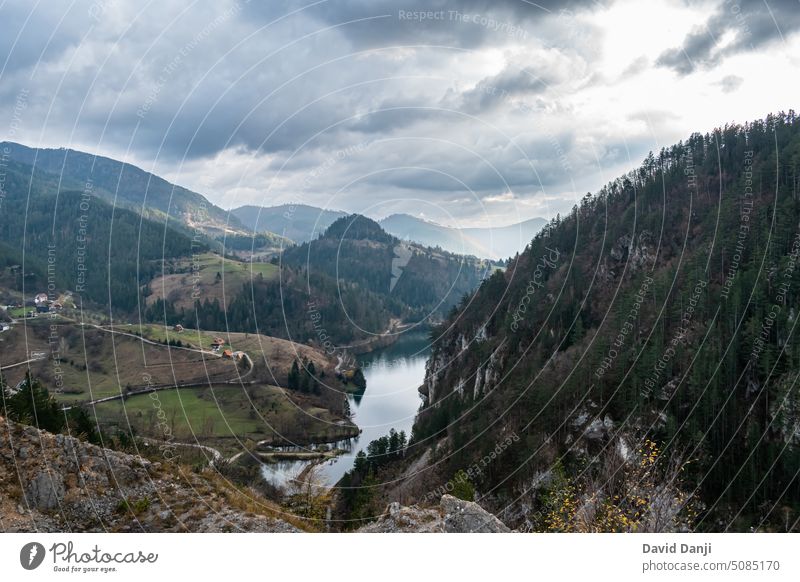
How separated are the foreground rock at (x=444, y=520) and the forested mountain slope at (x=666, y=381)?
180 centimetres

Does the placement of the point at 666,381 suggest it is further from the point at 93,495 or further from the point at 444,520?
the point at 93,495

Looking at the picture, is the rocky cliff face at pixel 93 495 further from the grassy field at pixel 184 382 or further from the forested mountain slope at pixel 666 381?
the grassy field at pixel 184 382

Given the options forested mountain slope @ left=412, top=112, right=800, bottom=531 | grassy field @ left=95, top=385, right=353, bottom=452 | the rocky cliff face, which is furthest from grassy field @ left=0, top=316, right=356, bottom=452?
the rocky cliff face

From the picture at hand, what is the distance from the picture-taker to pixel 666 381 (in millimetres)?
45156

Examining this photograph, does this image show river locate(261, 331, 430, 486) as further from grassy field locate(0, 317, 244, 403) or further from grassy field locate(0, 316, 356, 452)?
grassy field locate(0, 317, 244, 403)

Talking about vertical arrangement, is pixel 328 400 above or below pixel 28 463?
below

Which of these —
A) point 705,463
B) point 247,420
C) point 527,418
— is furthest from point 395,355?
point 705,463

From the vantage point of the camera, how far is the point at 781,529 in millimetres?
32000

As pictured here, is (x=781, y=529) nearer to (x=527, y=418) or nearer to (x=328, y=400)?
(x=527, y=418)

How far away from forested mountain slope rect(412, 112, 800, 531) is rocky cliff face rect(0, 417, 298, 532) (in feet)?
30.1

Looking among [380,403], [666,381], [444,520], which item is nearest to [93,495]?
[444,520]

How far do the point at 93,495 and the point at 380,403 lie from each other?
9207cm

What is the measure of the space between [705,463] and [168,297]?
645 ft

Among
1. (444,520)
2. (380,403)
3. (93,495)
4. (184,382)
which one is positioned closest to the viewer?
(93,495)
